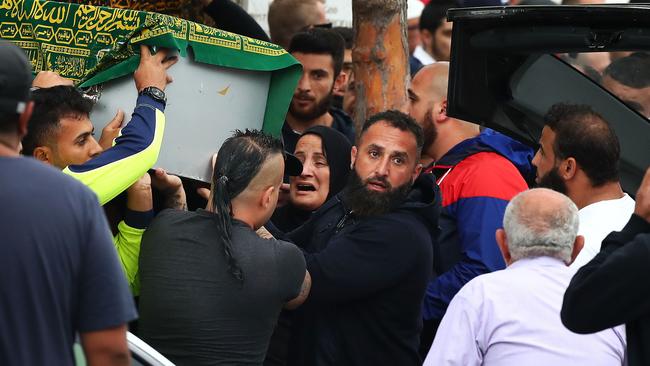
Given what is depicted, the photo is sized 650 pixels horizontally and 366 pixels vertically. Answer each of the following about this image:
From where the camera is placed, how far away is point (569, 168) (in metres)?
5.25

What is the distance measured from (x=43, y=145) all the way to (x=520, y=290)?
6.08 feet

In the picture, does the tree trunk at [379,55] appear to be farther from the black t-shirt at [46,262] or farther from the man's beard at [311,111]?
the black t-shirt at [46,262]

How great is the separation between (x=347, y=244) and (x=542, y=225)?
965 mm

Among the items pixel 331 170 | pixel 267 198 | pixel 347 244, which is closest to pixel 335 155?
pixel 331 170

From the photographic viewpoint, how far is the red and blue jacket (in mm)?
5691

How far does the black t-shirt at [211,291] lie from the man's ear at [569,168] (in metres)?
1.25

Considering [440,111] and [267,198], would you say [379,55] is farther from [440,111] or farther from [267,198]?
[267,198]

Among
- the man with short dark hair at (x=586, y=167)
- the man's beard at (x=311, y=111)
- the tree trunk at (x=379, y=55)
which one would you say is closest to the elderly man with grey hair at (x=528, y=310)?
the man with short dark hair at (x=586, y=167)

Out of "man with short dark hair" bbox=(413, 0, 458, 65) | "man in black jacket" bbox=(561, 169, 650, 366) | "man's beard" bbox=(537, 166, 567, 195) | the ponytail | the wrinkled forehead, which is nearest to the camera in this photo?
"man in black jacket" bbox=(561, 169, 650, 366)

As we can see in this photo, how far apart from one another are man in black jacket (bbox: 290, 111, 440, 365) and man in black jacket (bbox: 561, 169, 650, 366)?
4.64 feet

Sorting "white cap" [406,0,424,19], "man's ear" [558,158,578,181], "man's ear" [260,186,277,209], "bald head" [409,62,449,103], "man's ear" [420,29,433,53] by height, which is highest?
"white cap" [406,0,424,19]

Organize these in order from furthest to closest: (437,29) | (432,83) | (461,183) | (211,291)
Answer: (437,29), (432,83), (461,183), (211,291)

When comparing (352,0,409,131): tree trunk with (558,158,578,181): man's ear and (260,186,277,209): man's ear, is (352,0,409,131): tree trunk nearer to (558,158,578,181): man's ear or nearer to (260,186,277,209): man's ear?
(558,158,578,181): man's ear

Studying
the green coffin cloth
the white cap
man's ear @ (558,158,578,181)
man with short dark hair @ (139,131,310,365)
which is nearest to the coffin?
the green coffin cloth
